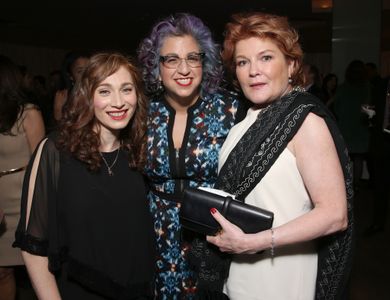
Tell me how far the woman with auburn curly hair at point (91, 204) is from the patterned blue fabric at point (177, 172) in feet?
0.69

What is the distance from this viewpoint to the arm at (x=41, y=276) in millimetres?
1469

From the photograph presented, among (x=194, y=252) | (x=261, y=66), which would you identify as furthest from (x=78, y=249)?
(x=261, y=66)

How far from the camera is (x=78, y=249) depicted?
150 centimetres

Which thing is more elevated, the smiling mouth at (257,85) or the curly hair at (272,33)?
the curly hair at (272,33)

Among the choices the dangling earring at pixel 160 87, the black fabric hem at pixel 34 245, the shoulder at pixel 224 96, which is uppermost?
the dangling earring at pixel 160 87

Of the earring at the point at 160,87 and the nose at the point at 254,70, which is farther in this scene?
the earring at the point at 160,87

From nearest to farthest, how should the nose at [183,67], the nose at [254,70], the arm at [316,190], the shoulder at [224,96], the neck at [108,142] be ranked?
the arm at [316,190] → the nose at [254,70] → the neck at [108,142] → the nose at [183,67] → the shoulder at [224,96]

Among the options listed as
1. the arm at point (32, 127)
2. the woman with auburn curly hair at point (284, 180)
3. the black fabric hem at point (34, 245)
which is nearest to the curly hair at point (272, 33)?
the woman with auburn curly hair at point (284, 180)

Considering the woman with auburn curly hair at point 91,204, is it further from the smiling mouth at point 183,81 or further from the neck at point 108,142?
the smiling mouth at point 183,81

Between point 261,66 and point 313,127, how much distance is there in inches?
10.7

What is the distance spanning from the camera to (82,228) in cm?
150

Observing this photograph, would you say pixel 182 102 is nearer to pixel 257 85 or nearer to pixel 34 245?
pixel 257 85

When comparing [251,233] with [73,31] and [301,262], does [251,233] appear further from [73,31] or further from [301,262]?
[73,31]

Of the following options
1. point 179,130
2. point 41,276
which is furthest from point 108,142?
point 41,276
